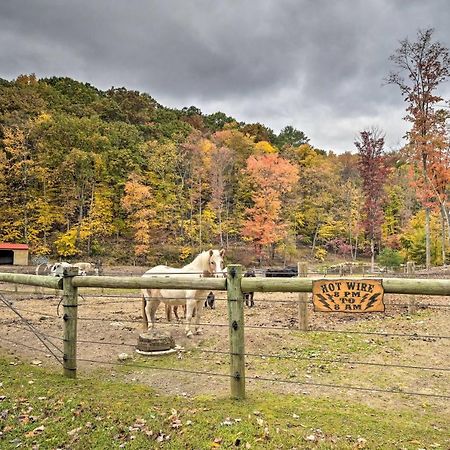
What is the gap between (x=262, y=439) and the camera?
10.4ft

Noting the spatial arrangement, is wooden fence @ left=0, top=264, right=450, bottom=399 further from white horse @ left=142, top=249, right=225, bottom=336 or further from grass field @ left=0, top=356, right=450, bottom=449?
white horse @ left=142, top=249, right=225, bottom=336

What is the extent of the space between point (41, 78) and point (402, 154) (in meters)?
57.2

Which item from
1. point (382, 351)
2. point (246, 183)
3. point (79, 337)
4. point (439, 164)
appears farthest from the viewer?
point (246, 183)

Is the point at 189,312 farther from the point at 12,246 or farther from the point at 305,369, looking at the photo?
the point at 12,246

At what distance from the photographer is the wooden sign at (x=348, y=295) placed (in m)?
3.59

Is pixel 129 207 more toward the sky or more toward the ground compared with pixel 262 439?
more toward the sky

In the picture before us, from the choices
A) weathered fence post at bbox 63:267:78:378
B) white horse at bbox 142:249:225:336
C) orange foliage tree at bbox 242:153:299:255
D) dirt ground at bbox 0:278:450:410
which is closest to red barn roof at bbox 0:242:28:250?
orange foliage tree at bbox 242:153:299:255

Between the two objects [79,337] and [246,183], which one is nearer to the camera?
[79,337]

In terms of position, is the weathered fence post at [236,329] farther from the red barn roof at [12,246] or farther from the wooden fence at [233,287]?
the red barn roof at [12,246]

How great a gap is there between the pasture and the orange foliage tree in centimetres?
2596

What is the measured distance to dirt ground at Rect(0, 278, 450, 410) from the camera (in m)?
4.68

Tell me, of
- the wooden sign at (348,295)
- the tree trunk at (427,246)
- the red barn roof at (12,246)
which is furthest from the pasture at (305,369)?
the red barn roof at (12,246)

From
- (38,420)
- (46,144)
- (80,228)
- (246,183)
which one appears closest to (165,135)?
(246,183)

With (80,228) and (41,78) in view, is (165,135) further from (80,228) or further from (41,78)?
(41,78)
